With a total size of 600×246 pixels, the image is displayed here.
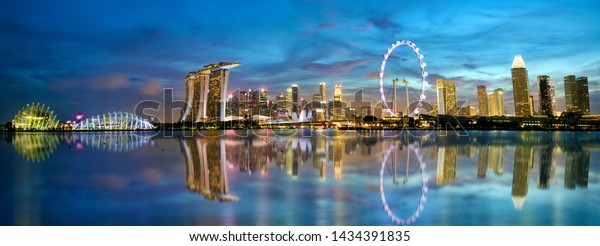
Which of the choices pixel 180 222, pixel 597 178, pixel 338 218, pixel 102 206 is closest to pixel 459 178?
pixel 597 178

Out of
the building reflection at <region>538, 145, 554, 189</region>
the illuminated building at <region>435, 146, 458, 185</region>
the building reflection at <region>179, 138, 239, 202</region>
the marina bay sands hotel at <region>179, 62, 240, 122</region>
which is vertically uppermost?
the marina bay sands hotel at <region>179, 62, 240, 122</region>

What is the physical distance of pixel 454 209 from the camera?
8.65 meters

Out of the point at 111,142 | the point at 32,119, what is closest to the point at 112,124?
the point at 32,119

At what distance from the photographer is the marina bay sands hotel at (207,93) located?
132 m

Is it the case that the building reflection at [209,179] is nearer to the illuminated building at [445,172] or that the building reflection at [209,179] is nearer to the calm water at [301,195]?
the calm water at [301,195]

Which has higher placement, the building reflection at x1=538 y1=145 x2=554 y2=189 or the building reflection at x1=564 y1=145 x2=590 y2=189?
the building reflection at x1=538 y1=145 x2=554 y2=189

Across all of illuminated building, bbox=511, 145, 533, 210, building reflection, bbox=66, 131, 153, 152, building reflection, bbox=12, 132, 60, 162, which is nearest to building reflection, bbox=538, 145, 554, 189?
illuminated building, bbox=511, 145, 533, 210

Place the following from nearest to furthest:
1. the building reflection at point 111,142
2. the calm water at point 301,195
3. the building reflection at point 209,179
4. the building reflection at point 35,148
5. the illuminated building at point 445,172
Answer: the calm water at point 301,195
the building reflection at point 209,179
the illuminated building at point 445,172
the building reflection at point 35,148
the building reflection at point 111,142

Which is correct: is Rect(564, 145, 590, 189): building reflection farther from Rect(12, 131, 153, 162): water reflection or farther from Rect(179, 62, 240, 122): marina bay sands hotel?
Rect(179, 62, 240, 122): marina bay sands hotel

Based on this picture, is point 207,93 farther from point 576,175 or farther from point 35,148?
point 576,175

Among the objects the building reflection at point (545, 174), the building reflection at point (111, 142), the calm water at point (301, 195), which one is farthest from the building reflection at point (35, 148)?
the building reflection at point (545, 174)

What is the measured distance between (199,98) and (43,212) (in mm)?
136410

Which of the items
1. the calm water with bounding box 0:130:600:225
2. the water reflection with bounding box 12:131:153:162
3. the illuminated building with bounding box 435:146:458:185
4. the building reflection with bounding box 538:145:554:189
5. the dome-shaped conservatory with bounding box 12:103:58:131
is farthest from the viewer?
the dome-shaped conservatory with bounding box 12:103:58:131

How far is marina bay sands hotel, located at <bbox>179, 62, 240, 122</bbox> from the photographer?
132 metres
